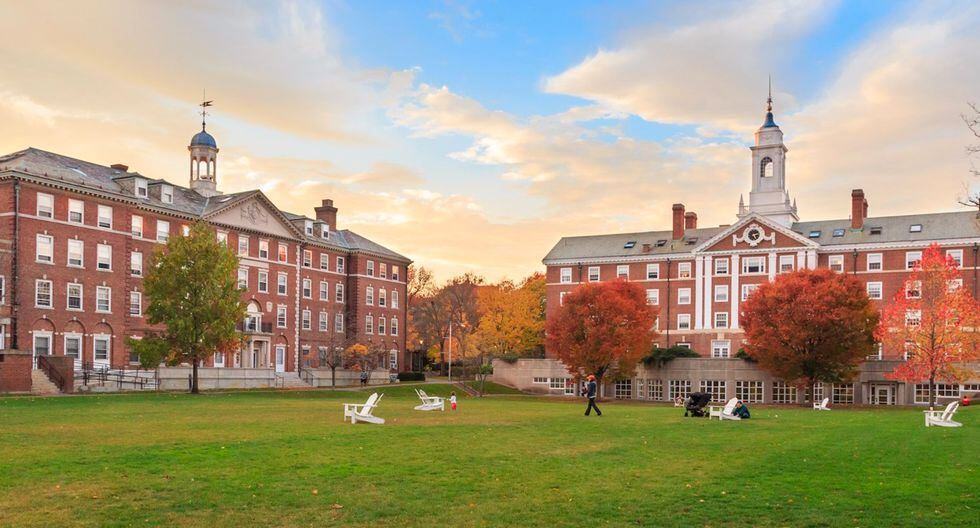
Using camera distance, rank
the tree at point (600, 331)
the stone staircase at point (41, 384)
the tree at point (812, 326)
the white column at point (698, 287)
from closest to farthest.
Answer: the stone staircase at point (41, 384), the tree at point (812, 326), the tree at point (600, 331), the white column at point (698, 287)

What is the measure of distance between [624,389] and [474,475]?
60.6 m

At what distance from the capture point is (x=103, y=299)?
59.3 metres

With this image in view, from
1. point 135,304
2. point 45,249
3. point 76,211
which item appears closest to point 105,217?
point 76,211

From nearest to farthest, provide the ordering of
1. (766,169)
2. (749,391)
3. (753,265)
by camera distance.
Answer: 1. (749,391)
2. (753,265)
3. (766,169)

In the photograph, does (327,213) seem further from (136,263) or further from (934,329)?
(934,329)

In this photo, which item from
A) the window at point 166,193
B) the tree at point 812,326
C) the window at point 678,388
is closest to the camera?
the tree at point 812,326

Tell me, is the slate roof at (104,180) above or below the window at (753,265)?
above

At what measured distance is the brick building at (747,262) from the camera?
227ft

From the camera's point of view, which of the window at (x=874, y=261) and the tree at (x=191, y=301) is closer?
the tree at (x=191, y=301)

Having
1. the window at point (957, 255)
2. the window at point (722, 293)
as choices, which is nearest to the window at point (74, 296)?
the window at point (722, 293)

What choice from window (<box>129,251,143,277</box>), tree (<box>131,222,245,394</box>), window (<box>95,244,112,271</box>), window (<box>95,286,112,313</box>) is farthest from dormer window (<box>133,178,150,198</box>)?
tree (<box>131,222,245,394</box>)

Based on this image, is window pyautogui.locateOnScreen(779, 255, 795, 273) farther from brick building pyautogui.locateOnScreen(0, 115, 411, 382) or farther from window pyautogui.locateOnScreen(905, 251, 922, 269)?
brick building pyautogui.locateOnScreen(0, 115, 411, 382)

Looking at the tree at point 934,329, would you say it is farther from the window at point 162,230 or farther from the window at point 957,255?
the window at point 162,230

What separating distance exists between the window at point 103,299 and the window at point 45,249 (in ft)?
12.9
